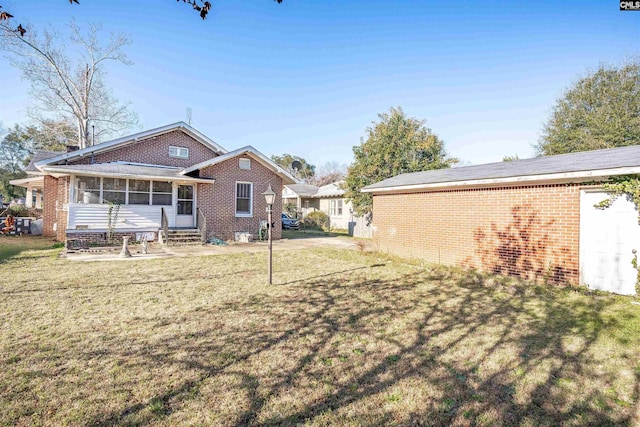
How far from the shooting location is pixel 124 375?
11.0 ft

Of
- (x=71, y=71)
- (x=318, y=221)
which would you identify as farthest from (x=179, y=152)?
(x=71, y=71)

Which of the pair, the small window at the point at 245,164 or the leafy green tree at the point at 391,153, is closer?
the small window at the point at 245,164

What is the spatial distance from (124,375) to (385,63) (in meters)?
17.6

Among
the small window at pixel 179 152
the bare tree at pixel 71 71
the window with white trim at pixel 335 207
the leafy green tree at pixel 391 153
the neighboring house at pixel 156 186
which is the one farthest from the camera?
the window with white trim at pixel 335 207

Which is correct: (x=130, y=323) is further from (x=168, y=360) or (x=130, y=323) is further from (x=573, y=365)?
(x=573, y=365)

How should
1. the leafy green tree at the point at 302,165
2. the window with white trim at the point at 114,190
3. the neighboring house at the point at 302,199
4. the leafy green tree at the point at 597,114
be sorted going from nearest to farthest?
the window with white trim at the point at 114,190
the leafy green tree at the point at 597,114
the neighboring house at the point at 302,199
the leafy green tree at the point at 302,165

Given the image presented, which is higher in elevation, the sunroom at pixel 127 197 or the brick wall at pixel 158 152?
the brick wall at pixel 158 152

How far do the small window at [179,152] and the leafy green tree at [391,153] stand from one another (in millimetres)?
9796

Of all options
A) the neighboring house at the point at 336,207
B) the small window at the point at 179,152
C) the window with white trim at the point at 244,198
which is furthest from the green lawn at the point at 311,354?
the neighboring house at the point at 336,207

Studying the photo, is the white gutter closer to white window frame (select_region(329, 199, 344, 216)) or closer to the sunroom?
the sunroom

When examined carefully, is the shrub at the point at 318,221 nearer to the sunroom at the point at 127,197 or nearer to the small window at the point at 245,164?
the small window at the point at 245,164

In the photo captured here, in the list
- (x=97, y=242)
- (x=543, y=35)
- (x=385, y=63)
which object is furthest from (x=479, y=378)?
(x=385, y=63)

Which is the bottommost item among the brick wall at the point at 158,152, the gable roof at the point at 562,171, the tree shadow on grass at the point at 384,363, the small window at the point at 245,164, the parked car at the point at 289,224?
the tree shadow on grass at the point at 384,363

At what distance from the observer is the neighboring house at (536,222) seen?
6.59m
